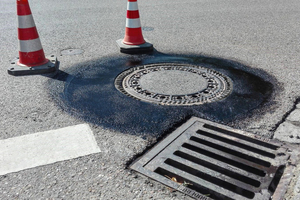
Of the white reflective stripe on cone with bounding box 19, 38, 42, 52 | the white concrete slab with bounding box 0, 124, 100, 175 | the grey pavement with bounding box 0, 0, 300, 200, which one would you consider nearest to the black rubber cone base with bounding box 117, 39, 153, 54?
the grey pavement with bounding box 0, 0, 300, 200

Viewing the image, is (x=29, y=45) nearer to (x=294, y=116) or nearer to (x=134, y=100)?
(x=134, y=100)

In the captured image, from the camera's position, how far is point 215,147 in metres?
2.48

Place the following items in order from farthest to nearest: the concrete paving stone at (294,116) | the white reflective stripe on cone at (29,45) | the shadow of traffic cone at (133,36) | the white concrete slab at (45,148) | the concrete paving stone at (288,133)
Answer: the shadow of traffic cone at (133,36)
the white reflective stripe on cone at (29,45)
the concrete paving stone at (294,116)
the concrete paving stone at (288,133)
the white concrete slab at (45,148)

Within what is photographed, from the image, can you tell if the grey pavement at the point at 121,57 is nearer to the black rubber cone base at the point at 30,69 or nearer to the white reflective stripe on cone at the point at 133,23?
the black rubber cone base at the point at 30,69

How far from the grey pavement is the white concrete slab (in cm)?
7

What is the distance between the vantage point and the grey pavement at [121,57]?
2.05 m

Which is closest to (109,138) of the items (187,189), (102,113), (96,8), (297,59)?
(102,113)

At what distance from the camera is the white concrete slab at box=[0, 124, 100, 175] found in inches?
88.7

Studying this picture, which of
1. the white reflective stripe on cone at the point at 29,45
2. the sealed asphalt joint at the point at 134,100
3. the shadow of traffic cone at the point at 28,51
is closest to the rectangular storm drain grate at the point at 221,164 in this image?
the sealed asphalt joint at the point at 134,100

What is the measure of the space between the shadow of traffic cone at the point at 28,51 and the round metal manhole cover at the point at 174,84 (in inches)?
42.2

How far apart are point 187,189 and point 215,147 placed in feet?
1.94

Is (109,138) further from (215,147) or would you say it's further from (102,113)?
(215,147)

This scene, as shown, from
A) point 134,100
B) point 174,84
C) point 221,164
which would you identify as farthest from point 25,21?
point 221,164

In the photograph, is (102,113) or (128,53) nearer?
(102,113)
